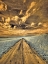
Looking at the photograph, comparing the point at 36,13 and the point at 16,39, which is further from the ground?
the point at 36,13

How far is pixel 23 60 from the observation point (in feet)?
13.2

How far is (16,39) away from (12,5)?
2.59 ft

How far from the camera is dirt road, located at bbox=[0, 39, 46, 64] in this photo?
13.1ft

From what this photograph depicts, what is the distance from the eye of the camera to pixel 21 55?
4.04 m

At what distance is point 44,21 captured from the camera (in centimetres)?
407

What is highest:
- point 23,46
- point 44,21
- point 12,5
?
point 12,5

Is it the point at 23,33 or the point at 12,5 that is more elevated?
the point at 12,5

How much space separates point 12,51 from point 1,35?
1.50ft

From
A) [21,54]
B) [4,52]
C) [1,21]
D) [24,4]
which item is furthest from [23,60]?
[24,4]

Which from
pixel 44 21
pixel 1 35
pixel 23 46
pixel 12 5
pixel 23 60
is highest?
pixel 12 5

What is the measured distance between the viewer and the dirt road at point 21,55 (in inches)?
158

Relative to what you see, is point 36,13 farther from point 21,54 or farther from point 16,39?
point 21,54

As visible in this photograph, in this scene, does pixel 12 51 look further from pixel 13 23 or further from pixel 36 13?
pixel 36 13

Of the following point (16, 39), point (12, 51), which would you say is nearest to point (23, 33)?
point (16, 39)
